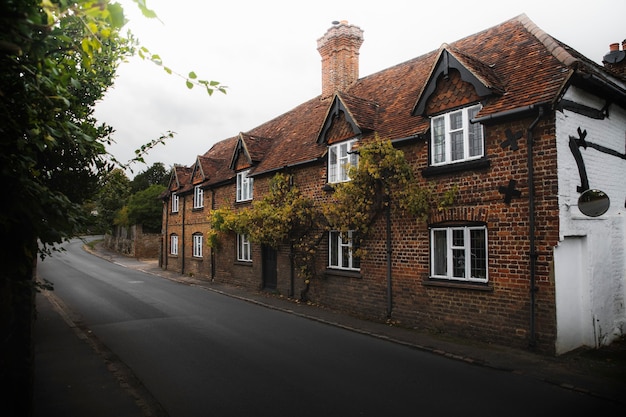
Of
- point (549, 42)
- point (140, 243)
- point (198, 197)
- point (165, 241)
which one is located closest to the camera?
point (549, 42)

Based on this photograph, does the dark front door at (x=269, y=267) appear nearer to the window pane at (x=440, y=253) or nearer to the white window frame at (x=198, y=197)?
the white window frame at (x=198, y=197)

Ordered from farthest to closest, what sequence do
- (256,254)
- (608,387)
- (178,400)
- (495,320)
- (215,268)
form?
(215,268) → (256,254) → (495,320) → (608,387) → (178,400)

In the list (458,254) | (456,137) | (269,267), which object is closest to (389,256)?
(458,254)

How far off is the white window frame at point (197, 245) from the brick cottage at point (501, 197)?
12819 mm

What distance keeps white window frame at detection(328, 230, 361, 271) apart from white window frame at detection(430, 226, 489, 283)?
296cm

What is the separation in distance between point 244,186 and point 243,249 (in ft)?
10.4

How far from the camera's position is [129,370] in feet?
25.2

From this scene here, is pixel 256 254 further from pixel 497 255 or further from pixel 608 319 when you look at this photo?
pixel 608 319

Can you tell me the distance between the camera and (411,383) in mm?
7172

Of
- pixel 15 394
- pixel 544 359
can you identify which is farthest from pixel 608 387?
pixel 15 394

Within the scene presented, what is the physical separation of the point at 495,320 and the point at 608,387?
2.81 meters

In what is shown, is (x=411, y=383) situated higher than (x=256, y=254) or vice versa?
(x=256, y=254)

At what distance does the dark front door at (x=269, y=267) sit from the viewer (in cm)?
1835

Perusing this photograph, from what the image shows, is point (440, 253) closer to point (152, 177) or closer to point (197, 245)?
point (197, 245)
